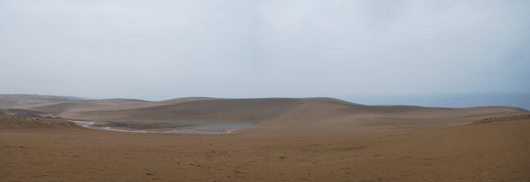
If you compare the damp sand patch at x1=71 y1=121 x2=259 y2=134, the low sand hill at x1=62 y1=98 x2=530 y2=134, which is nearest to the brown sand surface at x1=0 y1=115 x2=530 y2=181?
the damp sand patch at x1=71 y1=121 x2=259 y2=134

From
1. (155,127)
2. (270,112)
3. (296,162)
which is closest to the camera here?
(296,162)

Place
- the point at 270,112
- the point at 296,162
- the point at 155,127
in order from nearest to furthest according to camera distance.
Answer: the point at 296,162 < the point at 155,127 < the point at 270,112

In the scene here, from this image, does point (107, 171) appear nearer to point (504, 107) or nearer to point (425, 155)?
point (425, 155)

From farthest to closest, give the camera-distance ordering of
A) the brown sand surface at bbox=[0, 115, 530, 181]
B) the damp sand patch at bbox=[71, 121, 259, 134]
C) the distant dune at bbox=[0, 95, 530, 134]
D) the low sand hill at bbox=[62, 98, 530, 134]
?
the low sand hill at bbox=[62, 98, 530, 134], the distant dune at bbox=[0, 95, 530, 134], the damp sand patch at bbox=[71, 121, 259, 134], the brown sand surface at bbox=[0, 115, 530, 181]

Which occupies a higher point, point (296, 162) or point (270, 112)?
point (270, 112)

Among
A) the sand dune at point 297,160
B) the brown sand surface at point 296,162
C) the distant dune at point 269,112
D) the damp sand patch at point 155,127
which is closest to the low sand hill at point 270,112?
the distant dune at point 269,112

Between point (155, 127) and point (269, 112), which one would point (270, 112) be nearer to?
point (269, 112)

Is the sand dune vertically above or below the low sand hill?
below

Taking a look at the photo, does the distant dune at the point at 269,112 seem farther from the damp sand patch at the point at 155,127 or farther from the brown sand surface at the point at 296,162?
the brown sand surface at the point at 296,162

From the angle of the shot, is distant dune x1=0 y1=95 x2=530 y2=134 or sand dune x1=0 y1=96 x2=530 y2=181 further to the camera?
distant dune x1=0 y1=95 x2=530 y2=134

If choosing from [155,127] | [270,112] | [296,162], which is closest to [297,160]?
[296,162]

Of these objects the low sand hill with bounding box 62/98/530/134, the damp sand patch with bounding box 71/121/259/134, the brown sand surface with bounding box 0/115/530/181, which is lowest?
the damp sand patch with bounding box 71/121/259/134

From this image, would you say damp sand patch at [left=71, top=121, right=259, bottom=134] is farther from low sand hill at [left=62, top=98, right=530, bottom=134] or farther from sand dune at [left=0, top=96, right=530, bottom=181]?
sand dune at [left=0, top=96, right=530, bottom=181]

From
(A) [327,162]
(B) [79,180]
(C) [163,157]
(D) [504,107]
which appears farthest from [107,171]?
(D) [504,107]
